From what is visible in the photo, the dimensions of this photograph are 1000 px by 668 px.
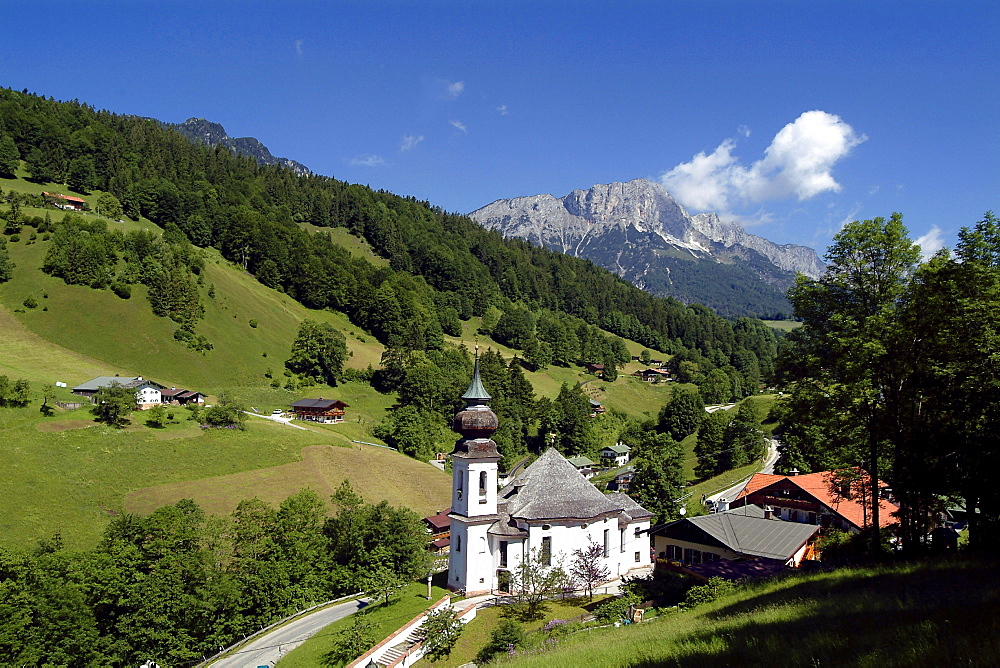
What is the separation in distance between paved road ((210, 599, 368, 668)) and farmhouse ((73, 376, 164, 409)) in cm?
4403

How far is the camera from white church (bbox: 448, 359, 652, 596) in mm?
37156

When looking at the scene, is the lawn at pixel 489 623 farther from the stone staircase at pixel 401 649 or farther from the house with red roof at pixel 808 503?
the house with red roof at pixel 808 503

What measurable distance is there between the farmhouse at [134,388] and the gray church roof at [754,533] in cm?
6105

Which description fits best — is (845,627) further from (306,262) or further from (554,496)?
(306,262)

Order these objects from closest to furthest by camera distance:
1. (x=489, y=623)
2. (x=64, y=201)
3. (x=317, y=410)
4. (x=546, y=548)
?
1. (x=489, y=623)
2. (x=546, y=548)
3. (x=317, y=410)
4. (x=64, y=201)

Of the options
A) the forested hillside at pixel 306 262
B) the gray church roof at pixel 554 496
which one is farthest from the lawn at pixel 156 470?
the gray church roof at pixel 554 496

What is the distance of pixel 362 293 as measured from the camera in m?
134

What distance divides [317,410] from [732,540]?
205 ft

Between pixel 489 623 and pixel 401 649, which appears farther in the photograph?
pixel 489 623

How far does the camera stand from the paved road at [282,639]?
33.1 metres

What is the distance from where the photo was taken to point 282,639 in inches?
1387

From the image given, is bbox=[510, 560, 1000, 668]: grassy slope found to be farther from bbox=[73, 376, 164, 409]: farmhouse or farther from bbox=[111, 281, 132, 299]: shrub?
bbox=[111, 281, 132, 299]: shrub

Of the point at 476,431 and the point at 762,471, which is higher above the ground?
the point at 476,431

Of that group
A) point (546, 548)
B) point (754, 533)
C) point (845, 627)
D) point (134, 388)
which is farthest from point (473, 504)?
point (134, 388)
